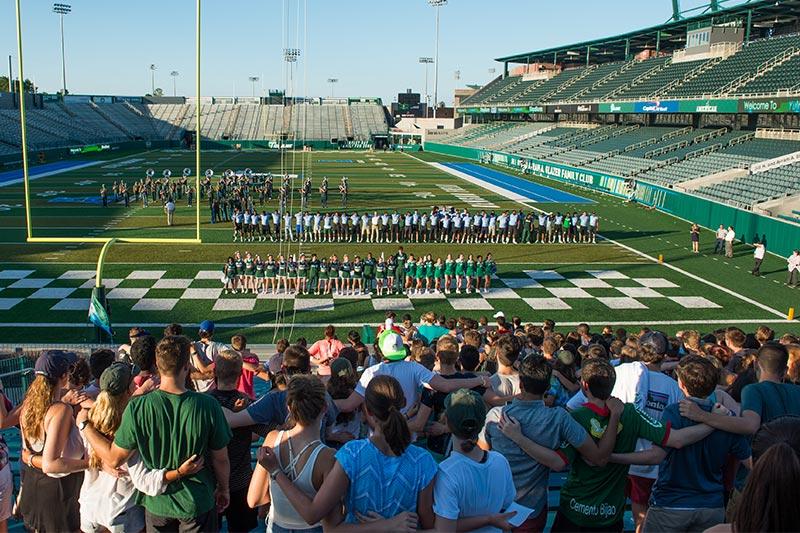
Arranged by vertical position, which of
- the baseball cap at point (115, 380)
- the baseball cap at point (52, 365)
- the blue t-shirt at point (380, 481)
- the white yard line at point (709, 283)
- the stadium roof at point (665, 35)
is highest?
the stadium roof at point (665, 35)

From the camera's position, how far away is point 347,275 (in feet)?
56.9

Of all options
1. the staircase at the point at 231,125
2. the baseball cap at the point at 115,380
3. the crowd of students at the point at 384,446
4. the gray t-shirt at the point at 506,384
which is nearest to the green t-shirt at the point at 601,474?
the crowd of students at the point at 384,446

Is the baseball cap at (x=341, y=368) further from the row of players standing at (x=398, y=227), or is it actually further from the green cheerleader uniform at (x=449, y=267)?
the row of players standing at (x=398, y=227)

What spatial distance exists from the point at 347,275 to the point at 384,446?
14227mm

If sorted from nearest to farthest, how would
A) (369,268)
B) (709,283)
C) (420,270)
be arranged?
(369,268), (420,270), (709,283)

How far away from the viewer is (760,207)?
23953 millimetres

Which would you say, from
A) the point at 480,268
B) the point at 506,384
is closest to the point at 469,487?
the point at 506,384

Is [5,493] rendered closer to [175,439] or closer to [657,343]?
[175,439]

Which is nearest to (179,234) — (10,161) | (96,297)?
(96,297)

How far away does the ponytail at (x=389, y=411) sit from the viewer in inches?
123

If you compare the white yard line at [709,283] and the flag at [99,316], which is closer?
the flag at [99,316]

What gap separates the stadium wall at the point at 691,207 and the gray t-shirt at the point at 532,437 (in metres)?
20.0

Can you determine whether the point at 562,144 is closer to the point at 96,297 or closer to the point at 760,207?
the point at 760,207

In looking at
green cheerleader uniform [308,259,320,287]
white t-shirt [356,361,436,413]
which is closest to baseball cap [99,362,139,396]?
white t-shirt [356,361,436,413]
